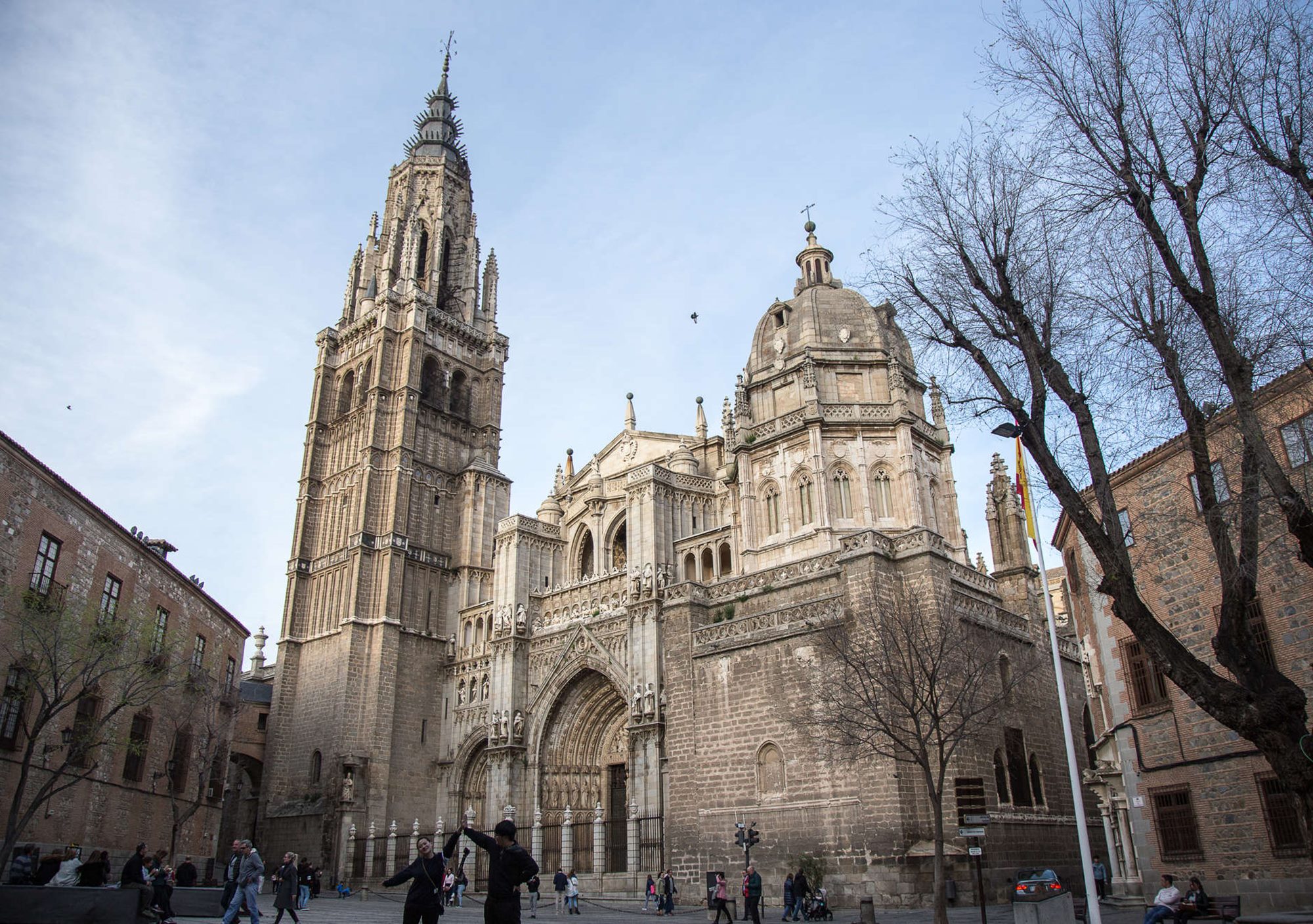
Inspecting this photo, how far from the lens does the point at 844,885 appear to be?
2084 cm

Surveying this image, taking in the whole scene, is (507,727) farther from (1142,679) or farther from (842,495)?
(1142,679)

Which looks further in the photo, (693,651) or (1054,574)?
(1054,574)

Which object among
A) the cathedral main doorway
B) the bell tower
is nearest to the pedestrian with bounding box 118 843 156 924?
the cathedral main doorway

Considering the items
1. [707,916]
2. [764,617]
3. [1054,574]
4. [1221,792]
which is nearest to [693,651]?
[764,617]

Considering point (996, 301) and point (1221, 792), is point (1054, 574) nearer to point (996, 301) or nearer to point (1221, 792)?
point (1221, 792)

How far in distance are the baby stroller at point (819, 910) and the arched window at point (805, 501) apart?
10.8 m

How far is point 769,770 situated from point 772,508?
27.9 feet

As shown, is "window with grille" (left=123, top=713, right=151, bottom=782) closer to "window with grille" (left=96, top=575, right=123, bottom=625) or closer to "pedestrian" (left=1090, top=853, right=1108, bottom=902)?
"window with grille" (left=96, top=575, right=123, bottom=625)

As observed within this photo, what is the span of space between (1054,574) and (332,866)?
4114cm

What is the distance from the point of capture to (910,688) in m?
19.2

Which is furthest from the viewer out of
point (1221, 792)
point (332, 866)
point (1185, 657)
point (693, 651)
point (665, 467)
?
point (665, 467)

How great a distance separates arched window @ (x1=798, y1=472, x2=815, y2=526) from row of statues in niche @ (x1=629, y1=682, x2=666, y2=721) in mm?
6787

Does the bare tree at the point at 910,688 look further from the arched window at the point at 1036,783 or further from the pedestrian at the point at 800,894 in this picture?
the pedestrian at the point at 800,894

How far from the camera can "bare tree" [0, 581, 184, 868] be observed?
19312mm
